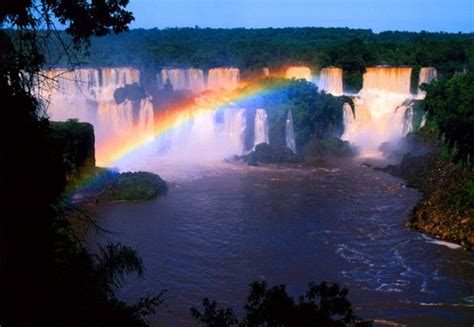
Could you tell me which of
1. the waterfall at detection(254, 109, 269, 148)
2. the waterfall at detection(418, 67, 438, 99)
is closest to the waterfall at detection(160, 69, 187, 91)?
the waterfall at detection(254, 109, 269, 148)

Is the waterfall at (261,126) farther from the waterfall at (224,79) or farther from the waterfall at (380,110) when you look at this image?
the waterfall at (224,79)

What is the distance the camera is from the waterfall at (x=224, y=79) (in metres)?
41.0

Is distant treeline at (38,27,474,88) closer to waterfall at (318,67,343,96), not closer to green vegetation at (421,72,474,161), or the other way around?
waterfall at (318,67,343,96)

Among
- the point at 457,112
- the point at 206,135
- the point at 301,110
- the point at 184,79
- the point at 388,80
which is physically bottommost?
the point at 206,135

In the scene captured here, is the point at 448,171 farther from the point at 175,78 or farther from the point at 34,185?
the point at 175,78

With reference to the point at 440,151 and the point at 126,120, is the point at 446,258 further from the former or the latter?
the point at 126,120

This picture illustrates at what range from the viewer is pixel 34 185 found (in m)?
5.18

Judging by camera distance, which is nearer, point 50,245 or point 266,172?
point 50,245

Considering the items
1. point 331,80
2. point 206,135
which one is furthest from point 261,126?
point 331,80

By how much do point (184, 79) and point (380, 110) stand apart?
46.4ft

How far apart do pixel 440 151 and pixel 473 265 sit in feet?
36.6

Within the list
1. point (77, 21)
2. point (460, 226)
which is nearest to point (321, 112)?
point (460, 226)

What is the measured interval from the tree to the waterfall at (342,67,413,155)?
29.2 metres

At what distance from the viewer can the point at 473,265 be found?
15.7 metres
